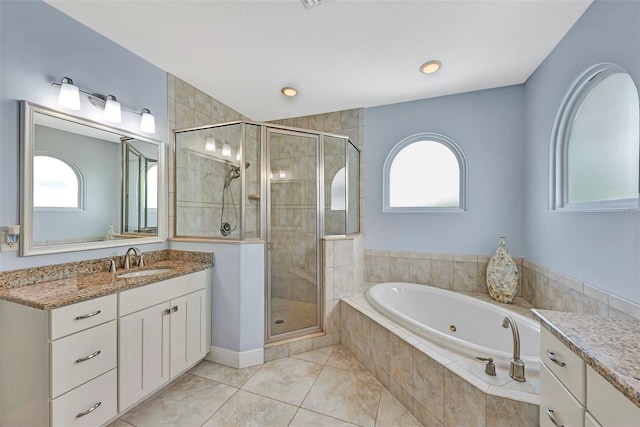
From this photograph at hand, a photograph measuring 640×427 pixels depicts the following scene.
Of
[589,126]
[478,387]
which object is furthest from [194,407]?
[589,126]

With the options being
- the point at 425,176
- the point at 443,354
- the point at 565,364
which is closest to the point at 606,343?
the point at 565,364

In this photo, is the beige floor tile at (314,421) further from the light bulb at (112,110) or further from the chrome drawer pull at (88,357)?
the light bulb at (112,110)

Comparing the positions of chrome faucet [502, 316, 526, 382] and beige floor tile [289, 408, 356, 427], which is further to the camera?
beige floor tile [289, 408, 356, 427]

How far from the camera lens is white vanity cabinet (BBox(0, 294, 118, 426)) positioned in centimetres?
118

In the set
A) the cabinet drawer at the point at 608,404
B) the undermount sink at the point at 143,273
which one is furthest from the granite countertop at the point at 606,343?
the undermount sink at the point at 143,273

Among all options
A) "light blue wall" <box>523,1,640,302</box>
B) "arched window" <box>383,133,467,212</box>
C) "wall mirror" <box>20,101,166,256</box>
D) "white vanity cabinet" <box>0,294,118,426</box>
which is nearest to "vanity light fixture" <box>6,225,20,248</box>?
"wall mirror" <box>20,101,166,256</box>

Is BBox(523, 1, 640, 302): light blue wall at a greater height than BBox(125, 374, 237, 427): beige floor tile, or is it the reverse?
BBox(523, 1, 640, 302): light blue wall

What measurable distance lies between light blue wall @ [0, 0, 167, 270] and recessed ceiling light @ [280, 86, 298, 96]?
1.24 meters

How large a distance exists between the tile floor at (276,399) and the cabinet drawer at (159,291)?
67cm

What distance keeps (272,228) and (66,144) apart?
1.48 metres

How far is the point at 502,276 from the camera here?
2.31 meters

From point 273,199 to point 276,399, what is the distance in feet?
4.96

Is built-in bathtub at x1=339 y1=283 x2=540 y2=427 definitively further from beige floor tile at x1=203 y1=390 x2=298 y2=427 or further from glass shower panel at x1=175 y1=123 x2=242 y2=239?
glass shower panel at x1=175 y1=123 x2=242 y2=239

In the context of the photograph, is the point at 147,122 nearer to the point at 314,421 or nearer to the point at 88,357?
the point at 88,357
